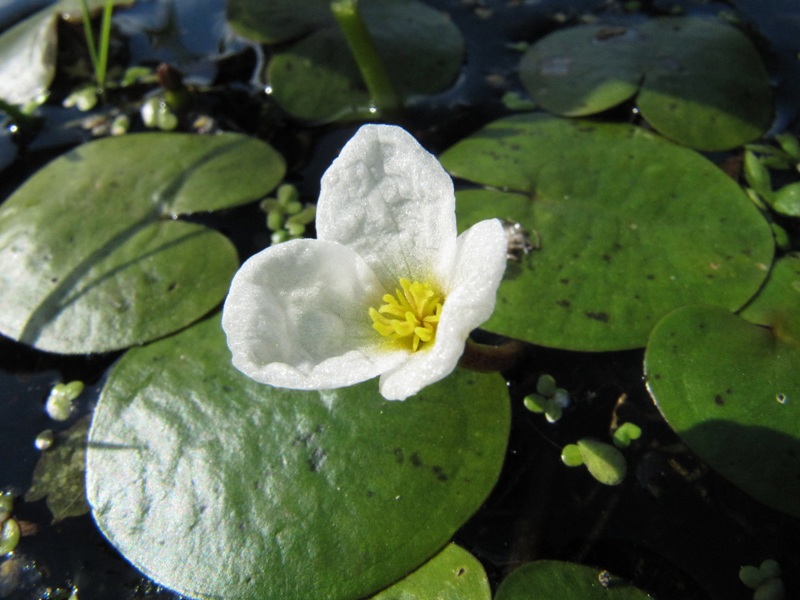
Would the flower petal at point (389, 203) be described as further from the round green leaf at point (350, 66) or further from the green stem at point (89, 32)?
the green stem at point (89, 32)

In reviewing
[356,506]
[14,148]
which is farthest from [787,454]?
[14,148]

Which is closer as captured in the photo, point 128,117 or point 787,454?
point 787,454

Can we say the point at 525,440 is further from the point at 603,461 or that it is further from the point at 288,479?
the point at 288,479

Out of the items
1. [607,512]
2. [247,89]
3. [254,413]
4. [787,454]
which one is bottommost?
[607,512]

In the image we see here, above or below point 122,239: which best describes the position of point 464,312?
above

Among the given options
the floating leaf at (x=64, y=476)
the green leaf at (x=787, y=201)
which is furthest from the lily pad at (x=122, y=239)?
the green leaf at (x=787, y=201)

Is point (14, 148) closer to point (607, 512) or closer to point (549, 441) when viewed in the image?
point (549, 441)

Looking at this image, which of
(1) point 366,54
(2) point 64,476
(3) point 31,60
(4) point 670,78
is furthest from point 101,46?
(4) point 670,78

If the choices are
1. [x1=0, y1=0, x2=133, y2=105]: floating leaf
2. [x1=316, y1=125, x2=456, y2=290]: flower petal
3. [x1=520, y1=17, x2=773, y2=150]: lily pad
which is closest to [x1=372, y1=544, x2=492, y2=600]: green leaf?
[x1=316, y1=125, x2=456, y2=290]: flower petal
